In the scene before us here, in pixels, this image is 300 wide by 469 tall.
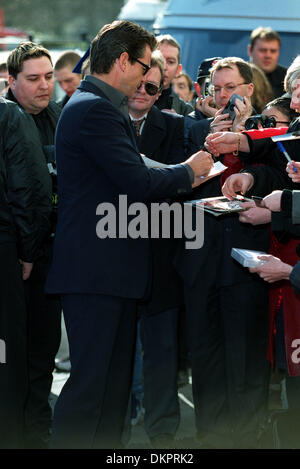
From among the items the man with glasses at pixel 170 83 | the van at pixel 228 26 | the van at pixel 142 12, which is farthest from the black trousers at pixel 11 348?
the van at pixel 142 12

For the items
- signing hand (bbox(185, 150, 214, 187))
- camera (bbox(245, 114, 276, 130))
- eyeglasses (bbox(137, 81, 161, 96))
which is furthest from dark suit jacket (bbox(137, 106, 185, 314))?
signing hand (bbox(185, 150, 214, 187))

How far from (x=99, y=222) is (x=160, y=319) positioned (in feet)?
3.38

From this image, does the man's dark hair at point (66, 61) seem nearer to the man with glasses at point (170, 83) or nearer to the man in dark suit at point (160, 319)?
the man with glasses at point (170, 83)

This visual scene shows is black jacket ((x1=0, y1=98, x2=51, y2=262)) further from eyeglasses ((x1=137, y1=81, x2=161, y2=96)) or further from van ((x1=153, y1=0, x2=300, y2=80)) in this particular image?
van ((x1=153, y1=0, x2=300, y2=80))

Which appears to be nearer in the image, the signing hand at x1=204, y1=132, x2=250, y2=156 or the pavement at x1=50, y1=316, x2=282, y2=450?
the signing hand at x1=204, y1=132, x2=250, y2=156

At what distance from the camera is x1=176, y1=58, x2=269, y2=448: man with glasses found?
4.15 meters

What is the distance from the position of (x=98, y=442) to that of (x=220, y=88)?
1.99 meters

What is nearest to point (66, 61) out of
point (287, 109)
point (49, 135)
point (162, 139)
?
point (49, 135)

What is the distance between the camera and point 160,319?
4.27 m

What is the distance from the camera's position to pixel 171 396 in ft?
14.1

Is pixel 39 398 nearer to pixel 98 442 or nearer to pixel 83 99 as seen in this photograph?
Result: pixel 98 442

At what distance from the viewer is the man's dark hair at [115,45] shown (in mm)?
3434

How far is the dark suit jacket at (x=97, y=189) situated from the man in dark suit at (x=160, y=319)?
73 cm

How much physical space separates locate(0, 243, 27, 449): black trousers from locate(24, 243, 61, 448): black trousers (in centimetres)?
46
